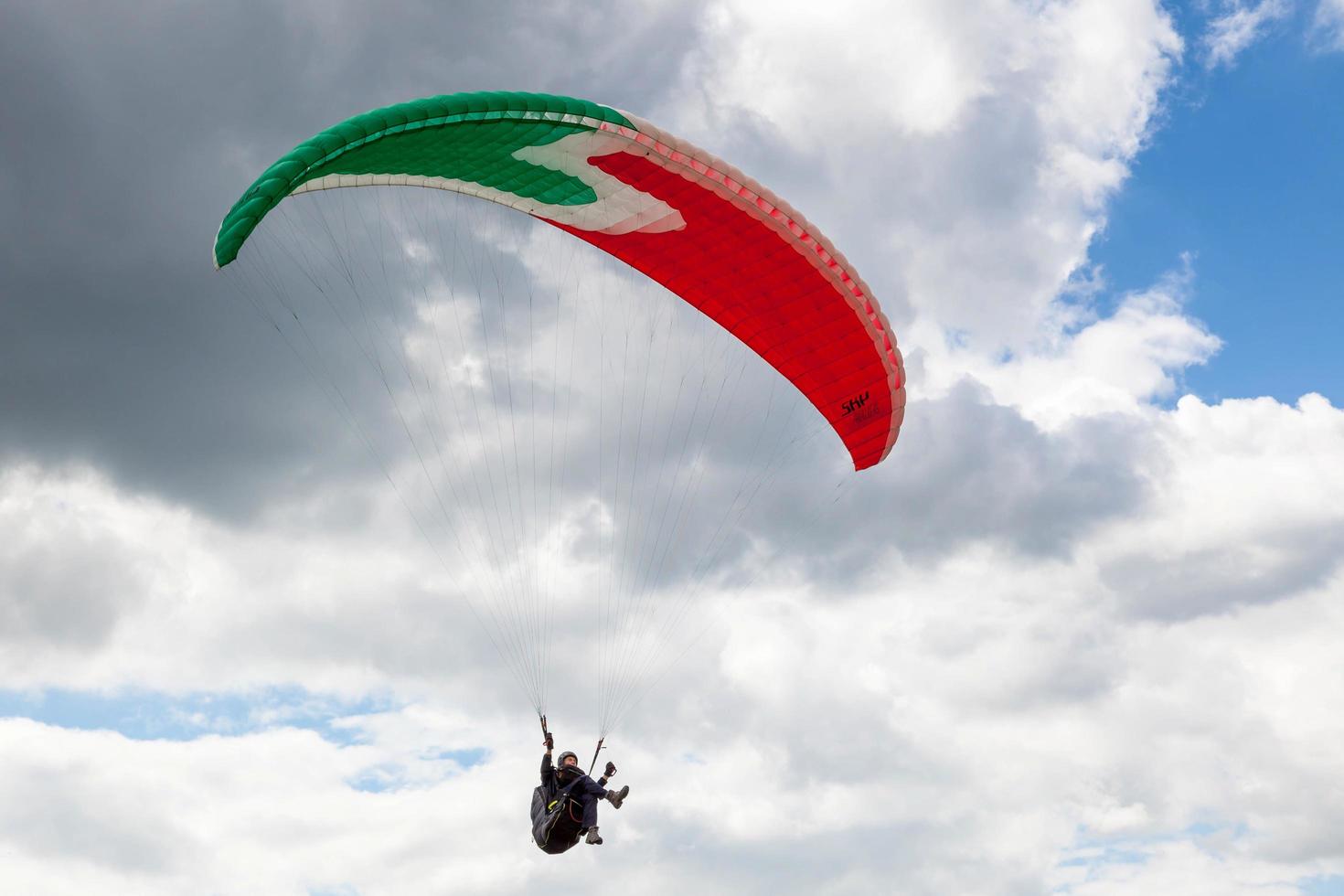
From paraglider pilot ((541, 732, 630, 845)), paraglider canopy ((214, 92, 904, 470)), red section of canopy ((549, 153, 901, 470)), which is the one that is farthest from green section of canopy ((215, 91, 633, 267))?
paraglider pilot ((541, 732, 630, 845))

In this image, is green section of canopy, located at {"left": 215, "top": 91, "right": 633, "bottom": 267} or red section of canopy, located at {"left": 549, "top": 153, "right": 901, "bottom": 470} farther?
red section of canopy, located at {"left": 549, "top": 153, "right": 901, "bottom": 470}

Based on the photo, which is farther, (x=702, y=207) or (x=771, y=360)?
(x=771, y=360)

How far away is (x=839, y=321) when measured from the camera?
2139cm

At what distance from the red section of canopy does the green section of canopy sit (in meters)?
1.19

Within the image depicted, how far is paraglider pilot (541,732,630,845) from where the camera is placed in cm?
1842

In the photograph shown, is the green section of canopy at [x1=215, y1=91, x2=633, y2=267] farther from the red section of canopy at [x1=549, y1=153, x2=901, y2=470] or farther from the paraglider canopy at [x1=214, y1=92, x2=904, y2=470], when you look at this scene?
the red section of canopy at [x1=549, y1=153, x2=901, y2=470]

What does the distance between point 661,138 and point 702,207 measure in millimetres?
1452

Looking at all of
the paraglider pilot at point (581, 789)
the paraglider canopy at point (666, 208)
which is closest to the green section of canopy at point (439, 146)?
the paraglider canopy at point (666, 208)

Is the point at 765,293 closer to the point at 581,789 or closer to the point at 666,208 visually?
the point at 666,208

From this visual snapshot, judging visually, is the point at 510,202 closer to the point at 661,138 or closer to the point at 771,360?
the point at 661,138

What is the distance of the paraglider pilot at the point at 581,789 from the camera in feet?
60.4

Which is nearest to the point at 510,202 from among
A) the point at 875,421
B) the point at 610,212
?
the point at 610,212

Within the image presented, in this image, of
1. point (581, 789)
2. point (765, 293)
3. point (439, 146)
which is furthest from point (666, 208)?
A: point (581, 789)

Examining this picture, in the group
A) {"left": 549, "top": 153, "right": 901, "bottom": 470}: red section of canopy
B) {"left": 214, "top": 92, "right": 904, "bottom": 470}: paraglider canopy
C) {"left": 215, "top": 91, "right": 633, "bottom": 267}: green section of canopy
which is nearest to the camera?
{"left": 215, "top": 91, "right": 633, "bottom": 267}: green section of canopy
